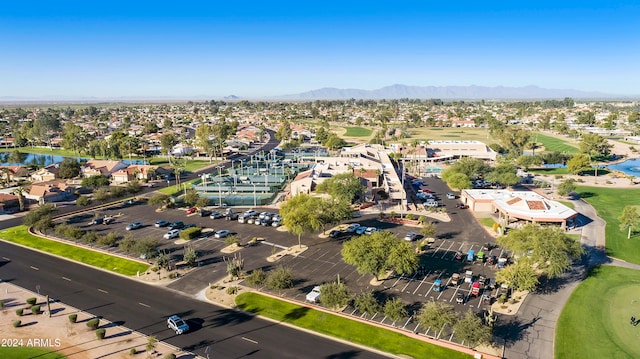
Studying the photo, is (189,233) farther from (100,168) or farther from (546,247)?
(100,168)

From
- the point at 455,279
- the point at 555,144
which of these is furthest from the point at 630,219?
A: the point at 555,144

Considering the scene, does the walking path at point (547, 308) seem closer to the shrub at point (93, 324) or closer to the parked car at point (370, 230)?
the parked car at point (370, 230)

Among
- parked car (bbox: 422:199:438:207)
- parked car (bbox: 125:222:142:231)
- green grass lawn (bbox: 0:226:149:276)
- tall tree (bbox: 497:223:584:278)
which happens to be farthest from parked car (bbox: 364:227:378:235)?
parked car (bbox: 125:222:142:231)

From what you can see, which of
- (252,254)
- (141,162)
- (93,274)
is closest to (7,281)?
(93,274)

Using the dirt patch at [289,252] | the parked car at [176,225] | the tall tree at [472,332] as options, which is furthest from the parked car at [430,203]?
the parked car at [176,225]

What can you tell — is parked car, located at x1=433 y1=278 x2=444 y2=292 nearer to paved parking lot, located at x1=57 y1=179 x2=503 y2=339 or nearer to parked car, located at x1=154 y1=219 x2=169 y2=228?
paved parking lot, located at x1=57 y1=179 x2=503 y2=339

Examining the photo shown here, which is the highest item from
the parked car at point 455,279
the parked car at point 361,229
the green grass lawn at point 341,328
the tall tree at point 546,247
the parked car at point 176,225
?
the tall tree at point 546,247

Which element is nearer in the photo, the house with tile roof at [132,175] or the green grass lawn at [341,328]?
the green grass lawn at [341,328]
